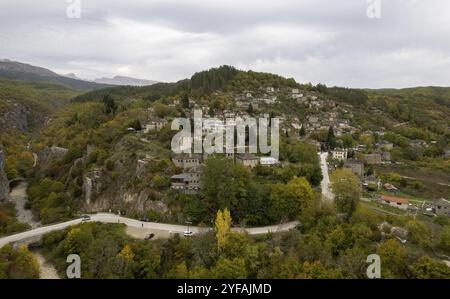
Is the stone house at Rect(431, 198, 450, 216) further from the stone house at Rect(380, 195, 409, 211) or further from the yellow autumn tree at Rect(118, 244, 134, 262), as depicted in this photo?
the yellow autumn tree at Rect(118, 244, 134, 262)

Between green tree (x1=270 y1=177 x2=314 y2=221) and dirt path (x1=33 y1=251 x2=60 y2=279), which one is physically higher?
green tree (x1=270 y1=177 x2=314 y2=221)

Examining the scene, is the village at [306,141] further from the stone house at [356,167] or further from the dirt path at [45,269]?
the dirt path at [45,269]

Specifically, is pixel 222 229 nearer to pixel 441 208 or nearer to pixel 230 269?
pixel 230 269

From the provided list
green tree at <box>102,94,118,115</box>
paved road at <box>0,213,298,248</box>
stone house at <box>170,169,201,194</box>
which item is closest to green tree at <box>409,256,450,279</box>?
paved road at <box>0,213,298,248</box>

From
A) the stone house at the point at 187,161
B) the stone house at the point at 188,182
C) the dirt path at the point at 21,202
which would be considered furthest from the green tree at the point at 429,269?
the dirt path at the point at 21,202

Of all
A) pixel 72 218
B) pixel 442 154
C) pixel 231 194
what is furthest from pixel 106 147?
pixel 442 154

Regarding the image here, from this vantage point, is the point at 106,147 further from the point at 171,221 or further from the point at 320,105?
the point at 320,105

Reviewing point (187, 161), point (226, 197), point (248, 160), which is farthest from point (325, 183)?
point (187, 161)
